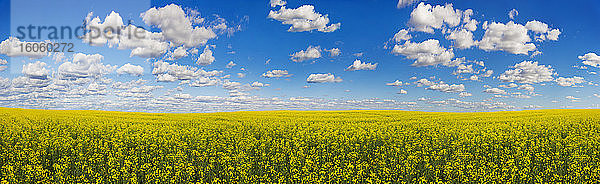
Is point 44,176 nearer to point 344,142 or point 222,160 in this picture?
point 222,160

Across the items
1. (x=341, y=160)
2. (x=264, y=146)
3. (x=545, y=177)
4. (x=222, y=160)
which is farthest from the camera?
(x=264, y=146)

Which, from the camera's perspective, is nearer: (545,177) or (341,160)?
(545,177)

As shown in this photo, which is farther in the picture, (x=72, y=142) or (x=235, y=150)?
(x=72, y=142)

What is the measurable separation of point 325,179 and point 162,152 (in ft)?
22.1

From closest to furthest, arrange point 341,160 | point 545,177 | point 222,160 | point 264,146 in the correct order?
point 545,177 → point 222,160 → point 341,160 → point 264,146

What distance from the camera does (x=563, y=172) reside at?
9.60 m

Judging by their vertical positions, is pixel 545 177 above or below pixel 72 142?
below

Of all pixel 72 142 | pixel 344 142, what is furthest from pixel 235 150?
pixel 72 142

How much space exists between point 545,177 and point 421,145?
4.15 m

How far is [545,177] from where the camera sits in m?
9.23

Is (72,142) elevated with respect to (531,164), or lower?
elevated

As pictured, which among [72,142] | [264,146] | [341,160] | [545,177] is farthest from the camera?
[72,142]

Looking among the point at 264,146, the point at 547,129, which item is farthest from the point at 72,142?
the point at 547,129

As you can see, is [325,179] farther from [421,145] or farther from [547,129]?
[547,129]
